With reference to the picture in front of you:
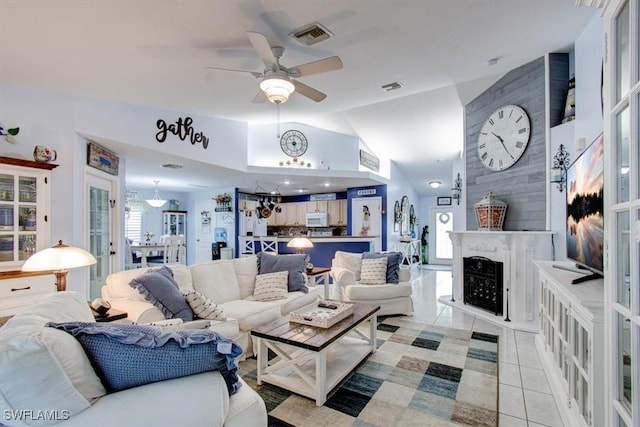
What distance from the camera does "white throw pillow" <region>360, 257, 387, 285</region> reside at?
416 centimetres

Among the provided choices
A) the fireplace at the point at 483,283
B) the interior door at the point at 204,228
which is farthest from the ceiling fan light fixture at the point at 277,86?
the interior door at the point at 204,228

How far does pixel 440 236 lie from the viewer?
970 cm

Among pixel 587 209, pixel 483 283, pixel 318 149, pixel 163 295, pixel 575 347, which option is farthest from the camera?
pixel 318 149

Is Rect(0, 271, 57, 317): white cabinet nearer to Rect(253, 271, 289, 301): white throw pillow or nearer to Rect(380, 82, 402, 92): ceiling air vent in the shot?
Rect(253, 271, 289, 301): white throw pillow

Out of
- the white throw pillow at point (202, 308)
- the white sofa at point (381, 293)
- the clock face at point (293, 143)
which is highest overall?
the clock face at point (293, 143)

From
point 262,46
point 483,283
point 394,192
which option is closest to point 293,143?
point 394,192

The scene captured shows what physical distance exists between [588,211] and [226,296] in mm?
3179

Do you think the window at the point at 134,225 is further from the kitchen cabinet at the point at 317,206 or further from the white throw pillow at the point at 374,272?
the white throw pillow at the point at 374,272

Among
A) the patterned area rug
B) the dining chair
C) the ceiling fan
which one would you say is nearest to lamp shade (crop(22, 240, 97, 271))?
the patterned area rug

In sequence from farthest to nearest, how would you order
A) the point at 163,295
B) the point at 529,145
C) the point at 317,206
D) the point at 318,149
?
the point at 317,206 < the point at 318,149 < the point at 529,145 < the point at 163,295

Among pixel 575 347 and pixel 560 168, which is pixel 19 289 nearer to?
pixel 575 347

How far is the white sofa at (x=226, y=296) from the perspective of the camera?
8.00 feet

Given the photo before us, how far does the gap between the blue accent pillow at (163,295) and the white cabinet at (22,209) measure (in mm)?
1422

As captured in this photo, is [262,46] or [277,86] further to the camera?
[277,86]
